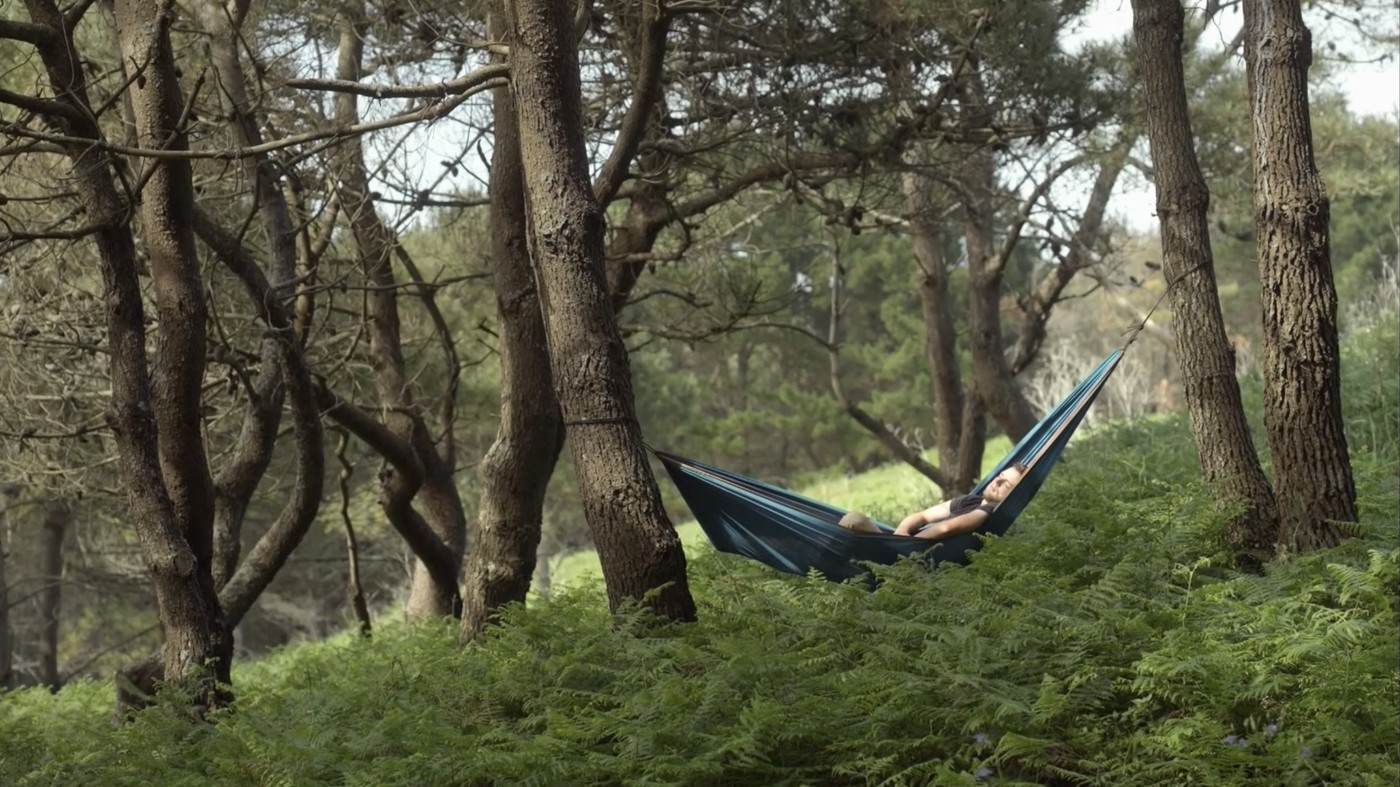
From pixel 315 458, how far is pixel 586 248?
269cm

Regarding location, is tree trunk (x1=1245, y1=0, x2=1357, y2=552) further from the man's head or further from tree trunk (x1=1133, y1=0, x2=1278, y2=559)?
the man's head

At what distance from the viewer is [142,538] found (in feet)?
18.4

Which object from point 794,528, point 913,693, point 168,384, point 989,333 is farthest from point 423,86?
point 989,333

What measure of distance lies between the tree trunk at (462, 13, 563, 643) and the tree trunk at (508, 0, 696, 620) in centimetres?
129

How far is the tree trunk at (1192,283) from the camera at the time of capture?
5594 mm

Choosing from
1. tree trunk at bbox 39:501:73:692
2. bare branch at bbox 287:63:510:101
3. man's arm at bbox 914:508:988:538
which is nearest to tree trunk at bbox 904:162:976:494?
man's arm at bbox 914:508:988:538

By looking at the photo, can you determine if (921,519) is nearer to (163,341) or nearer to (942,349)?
(163,341)

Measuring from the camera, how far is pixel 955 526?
19.5ft

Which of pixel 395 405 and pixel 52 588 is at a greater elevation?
pixel 395 405

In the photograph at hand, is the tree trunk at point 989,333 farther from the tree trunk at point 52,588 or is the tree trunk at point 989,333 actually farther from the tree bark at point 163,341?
the tree trunk at point 52,588

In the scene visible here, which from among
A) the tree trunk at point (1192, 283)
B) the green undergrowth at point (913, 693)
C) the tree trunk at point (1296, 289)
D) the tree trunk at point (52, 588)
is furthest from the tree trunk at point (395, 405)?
the tree trunk at point (52, 588)

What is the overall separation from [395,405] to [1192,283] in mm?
5053

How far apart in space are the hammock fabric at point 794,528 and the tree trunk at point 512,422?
796mm

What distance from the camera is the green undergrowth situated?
12.0ft
